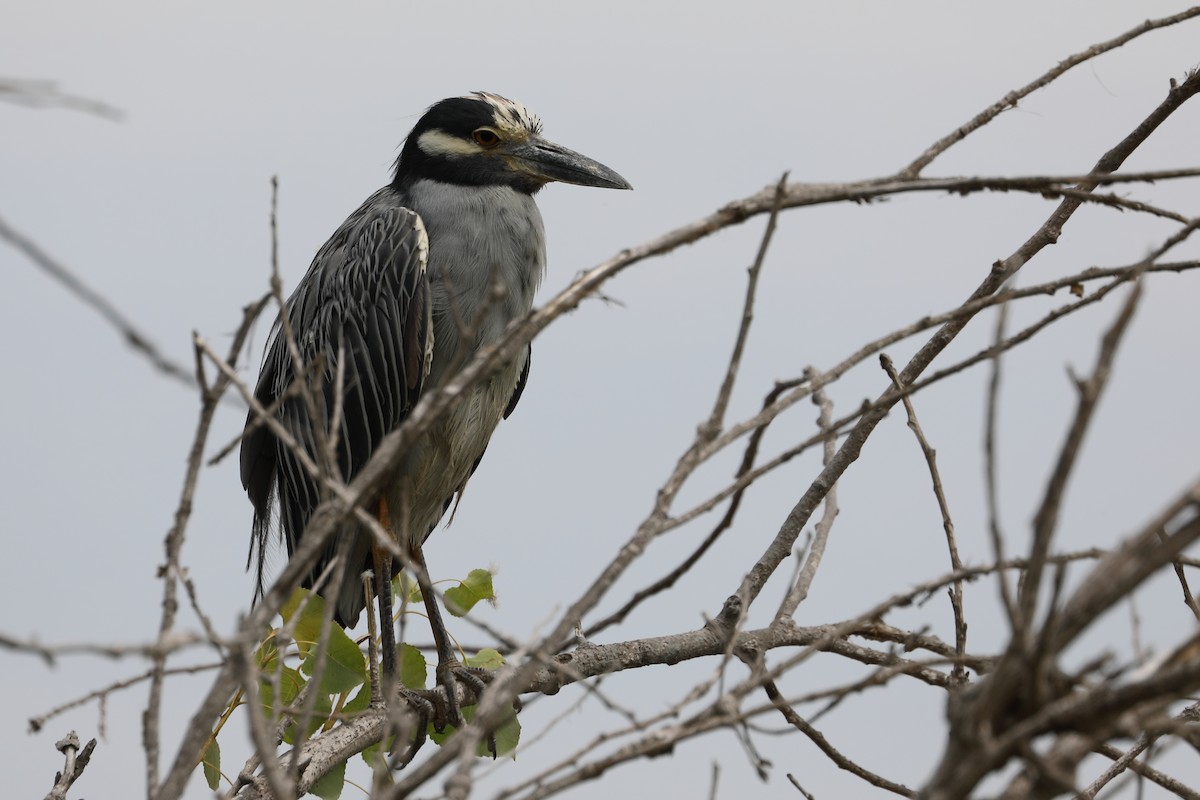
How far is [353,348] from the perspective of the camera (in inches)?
167

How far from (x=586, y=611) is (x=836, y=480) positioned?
5.16ft

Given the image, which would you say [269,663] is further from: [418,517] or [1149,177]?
[1149,177]

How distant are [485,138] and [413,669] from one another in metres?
1.98

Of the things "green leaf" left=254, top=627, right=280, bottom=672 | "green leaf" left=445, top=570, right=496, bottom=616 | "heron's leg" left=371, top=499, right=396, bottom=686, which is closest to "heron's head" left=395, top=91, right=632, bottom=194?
"heron's leg" left=371, top=499, right=396, bottom=686

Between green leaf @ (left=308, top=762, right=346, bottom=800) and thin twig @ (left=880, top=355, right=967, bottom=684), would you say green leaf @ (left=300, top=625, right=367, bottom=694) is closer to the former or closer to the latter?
green leaf @ (left=308, top=762, right=346, bottom=800)

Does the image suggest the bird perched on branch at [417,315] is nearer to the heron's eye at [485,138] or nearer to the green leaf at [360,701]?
the heron's eye at [485,138]

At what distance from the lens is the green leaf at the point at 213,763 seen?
9.15ft

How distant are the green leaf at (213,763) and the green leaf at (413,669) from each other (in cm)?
62

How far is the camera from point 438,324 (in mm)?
4156

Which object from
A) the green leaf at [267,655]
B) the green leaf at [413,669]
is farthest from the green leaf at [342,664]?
the green leaf at [413,669]

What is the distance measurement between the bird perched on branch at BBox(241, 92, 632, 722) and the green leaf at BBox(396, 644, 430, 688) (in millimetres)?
425

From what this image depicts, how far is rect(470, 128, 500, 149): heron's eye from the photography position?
4.53 meters

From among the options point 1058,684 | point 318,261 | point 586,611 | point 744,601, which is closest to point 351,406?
point 318,261

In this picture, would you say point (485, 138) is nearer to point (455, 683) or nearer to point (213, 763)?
point (455, 683)
